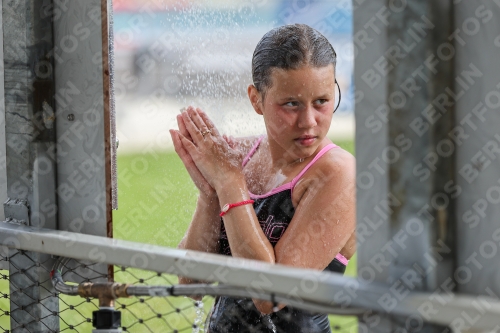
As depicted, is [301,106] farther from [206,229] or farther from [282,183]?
[206,229]

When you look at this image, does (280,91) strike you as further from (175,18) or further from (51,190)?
(51,190)

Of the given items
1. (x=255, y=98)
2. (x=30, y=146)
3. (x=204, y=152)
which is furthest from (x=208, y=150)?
(x=30, y=146)

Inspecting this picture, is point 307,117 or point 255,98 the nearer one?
point 307,117

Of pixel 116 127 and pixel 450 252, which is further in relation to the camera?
pixel 116 127

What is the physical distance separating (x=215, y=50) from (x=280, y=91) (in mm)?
486

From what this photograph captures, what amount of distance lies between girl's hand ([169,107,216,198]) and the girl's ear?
223 mm

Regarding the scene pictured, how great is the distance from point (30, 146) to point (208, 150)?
0.49 m

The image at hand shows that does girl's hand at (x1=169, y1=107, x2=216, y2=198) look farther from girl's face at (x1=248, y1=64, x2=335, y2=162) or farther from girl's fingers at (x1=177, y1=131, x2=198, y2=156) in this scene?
girl's face at (x1=248, y1=64, x2=335, y2=162)

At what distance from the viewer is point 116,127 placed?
189 cm

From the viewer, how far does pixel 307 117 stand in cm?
185

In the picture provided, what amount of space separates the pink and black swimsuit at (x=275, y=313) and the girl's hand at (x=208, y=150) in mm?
124

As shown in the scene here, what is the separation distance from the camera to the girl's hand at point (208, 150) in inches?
74.9

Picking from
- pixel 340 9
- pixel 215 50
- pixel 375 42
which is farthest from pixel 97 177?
pixel 340 9

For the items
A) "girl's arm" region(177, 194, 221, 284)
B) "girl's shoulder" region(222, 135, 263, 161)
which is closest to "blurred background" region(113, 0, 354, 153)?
"girl's shoulder" region(222, 135, 263, 161)
